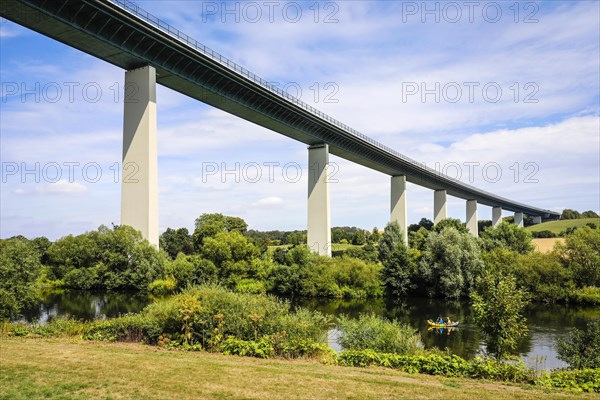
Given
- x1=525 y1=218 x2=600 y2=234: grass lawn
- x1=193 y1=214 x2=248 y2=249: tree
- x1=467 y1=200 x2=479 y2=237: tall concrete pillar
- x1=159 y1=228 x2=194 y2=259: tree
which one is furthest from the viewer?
x1=525 y1=218 x2=600 y2=234: grass lawn

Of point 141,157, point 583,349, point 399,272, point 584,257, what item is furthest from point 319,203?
point 583,349

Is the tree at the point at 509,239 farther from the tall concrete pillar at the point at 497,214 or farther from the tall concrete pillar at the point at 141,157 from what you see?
the tall concrete pillar at the point at 497,214

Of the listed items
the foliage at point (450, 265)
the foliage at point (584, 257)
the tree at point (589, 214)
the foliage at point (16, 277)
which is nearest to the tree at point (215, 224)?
the foliage at point (450, 265)

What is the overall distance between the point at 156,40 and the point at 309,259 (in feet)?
82.8

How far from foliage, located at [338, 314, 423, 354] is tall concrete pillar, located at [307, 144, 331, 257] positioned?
38347 mm

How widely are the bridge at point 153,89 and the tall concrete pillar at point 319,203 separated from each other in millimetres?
130

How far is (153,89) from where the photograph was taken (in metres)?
39.0

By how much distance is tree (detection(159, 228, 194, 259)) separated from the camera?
90125 millimetres

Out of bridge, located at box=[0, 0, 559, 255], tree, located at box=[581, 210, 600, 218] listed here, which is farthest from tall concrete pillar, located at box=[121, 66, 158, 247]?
tree, located at box=[581, 210, 600, 218]

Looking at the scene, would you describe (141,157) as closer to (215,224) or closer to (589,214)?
(215,224)

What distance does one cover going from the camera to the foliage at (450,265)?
43688 mm

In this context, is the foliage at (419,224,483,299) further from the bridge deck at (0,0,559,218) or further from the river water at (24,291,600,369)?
the bridge deck at (0,0,559,218)

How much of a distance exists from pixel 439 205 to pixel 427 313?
59230mm

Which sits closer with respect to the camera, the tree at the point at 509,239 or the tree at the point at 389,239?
the tree at the point at 509,239
